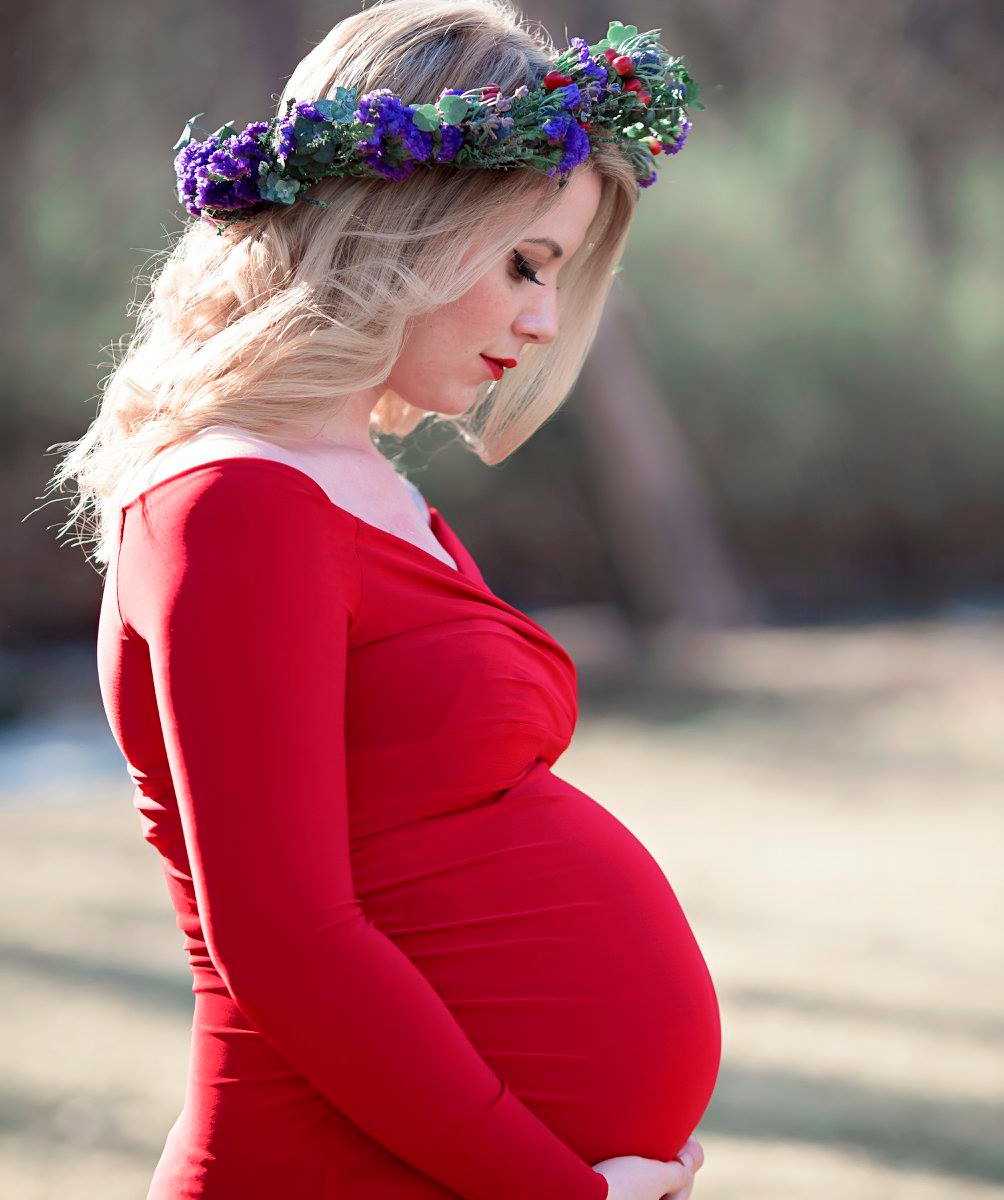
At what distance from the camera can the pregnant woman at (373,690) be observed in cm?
91

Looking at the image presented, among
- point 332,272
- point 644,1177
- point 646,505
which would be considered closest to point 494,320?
point 332,272

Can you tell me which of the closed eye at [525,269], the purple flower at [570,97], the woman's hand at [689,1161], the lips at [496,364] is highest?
the purple flower at [570,97]

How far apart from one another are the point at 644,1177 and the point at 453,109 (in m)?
0.81

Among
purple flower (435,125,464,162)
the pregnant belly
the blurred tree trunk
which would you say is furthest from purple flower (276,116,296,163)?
the blurred tree trunk

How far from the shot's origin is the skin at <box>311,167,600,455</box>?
1134 millimetres

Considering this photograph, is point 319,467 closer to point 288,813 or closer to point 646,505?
point 288,813

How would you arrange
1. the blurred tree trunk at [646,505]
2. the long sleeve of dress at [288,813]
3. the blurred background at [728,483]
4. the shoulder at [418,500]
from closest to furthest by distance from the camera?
the long sleeve of dress at [288,813]
the shoulder at [418,500]
the blurred background at [728,483]
the blurred tree trunk at [646,505]

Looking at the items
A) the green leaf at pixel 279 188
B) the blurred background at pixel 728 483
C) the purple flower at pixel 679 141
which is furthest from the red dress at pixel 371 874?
the blurred background at pixel 728 483

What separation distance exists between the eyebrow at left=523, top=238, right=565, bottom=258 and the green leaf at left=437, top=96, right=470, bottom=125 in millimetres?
107

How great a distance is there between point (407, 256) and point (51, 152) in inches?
231

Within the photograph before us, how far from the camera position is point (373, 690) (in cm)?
99

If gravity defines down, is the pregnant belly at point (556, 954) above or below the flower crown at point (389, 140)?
below

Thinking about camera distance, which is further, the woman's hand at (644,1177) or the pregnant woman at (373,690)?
the woman's hand at (644,1177)

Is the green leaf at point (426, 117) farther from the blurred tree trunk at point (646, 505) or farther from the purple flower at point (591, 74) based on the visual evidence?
the blurred tree trunk at point (646, 505)
